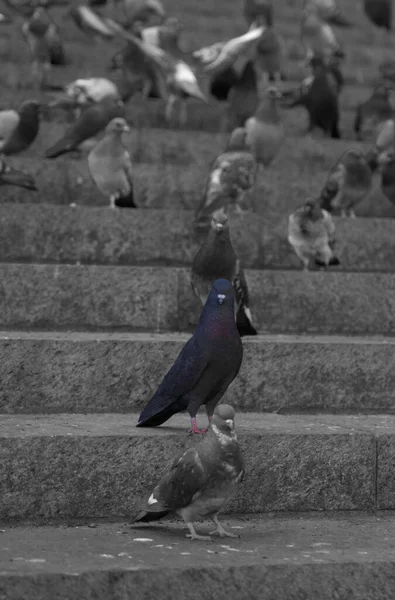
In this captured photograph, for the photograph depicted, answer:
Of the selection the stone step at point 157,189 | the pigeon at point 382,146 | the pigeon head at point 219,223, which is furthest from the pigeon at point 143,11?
the pigeon head at point 219,223

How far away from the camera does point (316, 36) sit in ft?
35.8

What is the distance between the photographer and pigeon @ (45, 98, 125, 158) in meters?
8.09

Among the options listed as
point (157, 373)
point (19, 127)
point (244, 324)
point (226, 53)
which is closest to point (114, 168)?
point (19, 127)

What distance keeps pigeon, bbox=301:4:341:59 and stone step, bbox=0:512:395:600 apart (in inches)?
278

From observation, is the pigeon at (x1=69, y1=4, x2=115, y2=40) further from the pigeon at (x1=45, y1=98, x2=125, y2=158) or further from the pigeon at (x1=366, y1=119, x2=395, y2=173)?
the pigeon at (x1=366, y1=119, x2=395, y2=173)

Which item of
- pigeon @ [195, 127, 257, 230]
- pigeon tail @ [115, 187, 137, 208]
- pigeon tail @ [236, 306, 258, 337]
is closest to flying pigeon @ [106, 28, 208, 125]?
pigeon @ [195, 127, 257, 230]

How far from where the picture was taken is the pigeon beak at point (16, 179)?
715 cm

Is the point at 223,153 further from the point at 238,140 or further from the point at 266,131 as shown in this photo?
the point at 266,131

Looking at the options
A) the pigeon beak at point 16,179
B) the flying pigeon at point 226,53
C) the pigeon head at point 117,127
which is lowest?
the pigeon beak at point 16,179

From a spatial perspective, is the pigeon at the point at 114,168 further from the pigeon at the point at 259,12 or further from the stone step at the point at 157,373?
the pigeon at the point at 259,12

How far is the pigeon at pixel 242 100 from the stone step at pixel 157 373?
3.72 metres

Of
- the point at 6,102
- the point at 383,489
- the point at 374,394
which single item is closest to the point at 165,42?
the point at 6,102

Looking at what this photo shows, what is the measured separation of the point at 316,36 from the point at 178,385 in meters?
6.80

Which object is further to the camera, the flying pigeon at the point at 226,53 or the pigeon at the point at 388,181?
the flying pigeon at the point at 226,53
